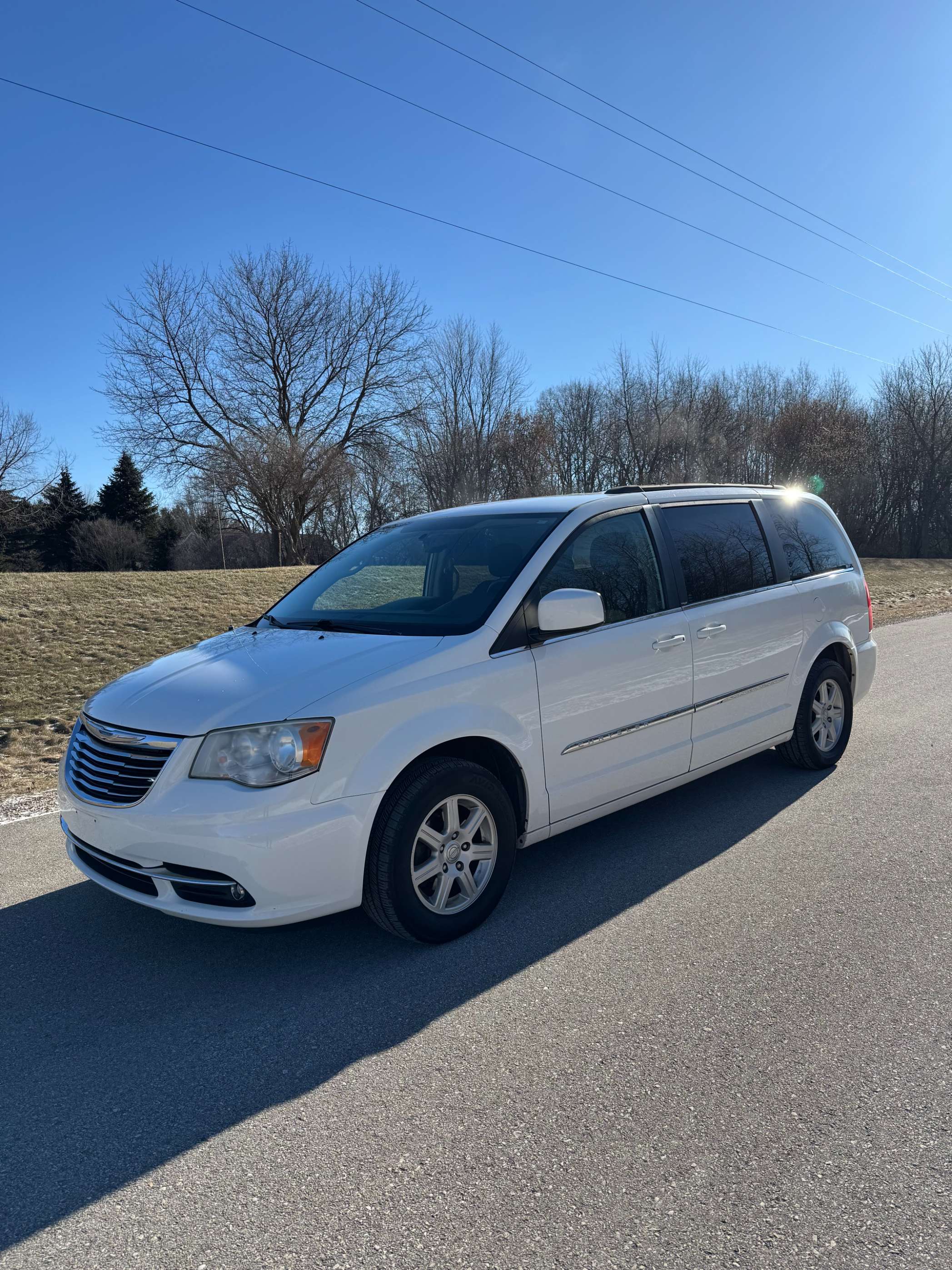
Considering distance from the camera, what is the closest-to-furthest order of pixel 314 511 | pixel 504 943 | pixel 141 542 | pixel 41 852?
pixel 504 943 < pixel 41 852 < pixel 314 511 < pixel 141 542

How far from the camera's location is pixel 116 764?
358 cm

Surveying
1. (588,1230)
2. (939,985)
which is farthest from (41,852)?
(939,985)

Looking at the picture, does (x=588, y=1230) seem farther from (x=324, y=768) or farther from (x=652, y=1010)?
(x=324, y=768)

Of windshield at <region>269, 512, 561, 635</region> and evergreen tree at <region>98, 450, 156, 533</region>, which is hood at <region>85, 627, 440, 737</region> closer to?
windshield at <region>269, 512, 561, 635</region>

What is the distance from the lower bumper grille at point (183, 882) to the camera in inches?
130

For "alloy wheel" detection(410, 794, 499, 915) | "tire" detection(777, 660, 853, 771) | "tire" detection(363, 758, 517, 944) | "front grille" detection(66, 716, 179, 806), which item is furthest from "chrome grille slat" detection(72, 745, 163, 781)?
"tire" detection(777, 660, 853, 771)

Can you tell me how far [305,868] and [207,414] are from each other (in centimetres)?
3493

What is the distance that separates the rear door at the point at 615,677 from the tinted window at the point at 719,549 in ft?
0.74

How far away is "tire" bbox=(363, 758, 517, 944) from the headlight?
393 millimetres

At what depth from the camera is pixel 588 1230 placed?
2135mm

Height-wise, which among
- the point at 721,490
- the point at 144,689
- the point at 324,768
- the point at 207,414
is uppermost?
the point at 207,414

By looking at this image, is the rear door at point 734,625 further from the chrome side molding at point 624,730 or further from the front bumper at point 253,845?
the front bumper at point 253,845

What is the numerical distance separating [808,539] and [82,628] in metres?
9.60

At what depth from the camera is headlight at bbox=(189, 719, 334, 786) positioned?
3.29 m
